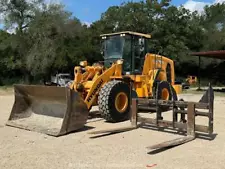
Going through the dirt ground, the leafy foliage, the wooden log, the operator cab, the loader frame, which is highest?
the leafy foliage

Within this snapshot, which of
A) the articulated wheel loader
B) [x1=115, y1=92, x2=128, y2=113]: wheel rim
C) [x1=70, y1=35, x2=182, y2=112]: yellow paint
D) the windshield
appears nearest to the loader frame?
the articulated wheel loader

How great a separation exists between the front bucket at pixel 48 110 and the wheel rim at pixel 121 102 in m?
1.50

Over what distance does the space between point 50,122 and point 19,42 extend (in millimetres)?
24283

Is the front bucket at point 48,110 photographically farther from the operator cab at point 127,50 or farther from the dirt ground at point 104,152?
the operator cab at point 127,50

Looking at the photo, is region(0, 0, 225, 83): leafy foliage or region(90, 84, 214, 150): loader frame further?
region(0, 0, 225, 83): leafy foliage

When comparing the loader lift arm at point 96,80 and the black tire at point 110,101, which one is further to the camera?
the loader lift arm at point 96,80

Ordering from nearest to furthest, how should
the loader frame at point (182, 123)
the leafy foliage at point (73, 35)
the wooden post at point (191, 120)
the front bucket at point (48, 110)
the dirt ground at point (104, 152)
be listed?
1. the dirt ground at point (104, 152)
2. the loader frame at point (182, 123)
3. the wooden post at point (191, 120)
4. the front bucket at point (48, 110)
5. the leafy foliage at point (73, 35)

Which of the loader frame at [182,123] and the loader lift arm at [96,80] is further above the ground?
the loader lift arm at [96,80]

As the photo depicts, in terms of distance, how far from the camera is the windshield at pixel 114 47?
33.2 feet

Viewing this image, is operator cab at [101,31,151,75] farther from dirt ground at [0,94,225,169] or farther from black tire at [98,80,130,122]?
dirt ground at [0,94,225,169]

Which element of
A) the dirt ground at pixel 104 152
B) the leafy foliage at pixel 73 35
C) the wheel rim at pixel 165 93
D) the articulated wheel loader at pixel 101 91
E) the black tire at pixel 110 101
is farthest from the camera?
the leafy foliage at pixel 73 35

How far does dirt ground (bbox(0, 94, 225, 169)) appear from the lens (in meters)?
4.92

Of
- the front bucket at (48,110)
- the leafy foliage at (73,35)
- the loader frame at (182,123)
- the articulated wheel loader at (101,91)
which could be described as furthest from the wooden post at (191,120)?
the leafy foliage at (73,35)

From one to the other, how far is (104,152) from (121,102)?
3.51 m
